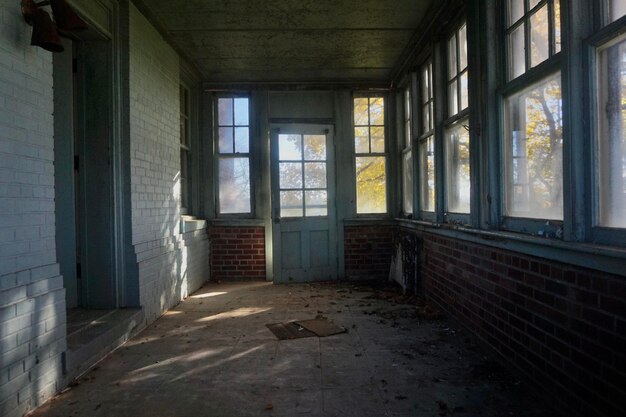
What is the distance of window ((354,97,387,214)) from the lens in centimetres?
673

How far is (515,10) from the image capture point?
305cm

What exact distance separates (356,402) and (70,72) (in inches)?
147

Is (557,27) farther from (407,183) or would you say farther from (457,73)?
(407,183)

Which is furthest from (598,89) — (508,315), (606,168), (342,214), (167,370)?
(342,214)

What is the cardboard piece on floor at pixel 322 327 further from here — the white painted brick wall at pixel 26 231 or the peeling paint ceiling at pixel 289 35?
the peeling paint ceiling at pixel 289 35

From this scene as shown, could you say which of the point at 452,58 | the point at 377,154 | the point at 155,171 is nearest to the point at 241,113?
the point at 377,154

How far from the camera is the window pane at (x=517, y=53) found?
115 inches

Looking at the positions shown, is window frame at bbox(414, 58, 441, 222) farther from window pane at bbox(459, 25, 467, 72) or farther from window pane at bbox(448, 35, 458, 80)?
window pane at bbox(459, 25, 467, 72)

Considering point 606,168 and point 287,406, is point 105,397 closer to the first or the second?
point 287,406

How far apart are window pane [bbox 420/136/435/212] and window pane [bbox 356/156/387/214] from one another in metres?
1.40

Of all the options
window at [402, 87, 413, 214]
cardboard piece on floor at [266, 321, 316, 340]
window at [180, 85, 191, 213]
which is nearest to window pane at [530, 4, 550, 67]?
cardboard piece on floor at [266, 321, 316, 340]

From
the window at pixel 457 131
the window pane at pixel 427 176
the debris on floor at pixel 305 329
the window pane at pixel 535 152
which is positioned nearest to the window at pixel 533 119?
the window pane at pixel 535 152

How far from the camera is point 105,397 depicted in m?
2.59

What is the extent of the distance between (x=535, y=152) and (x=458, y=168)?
136cm
